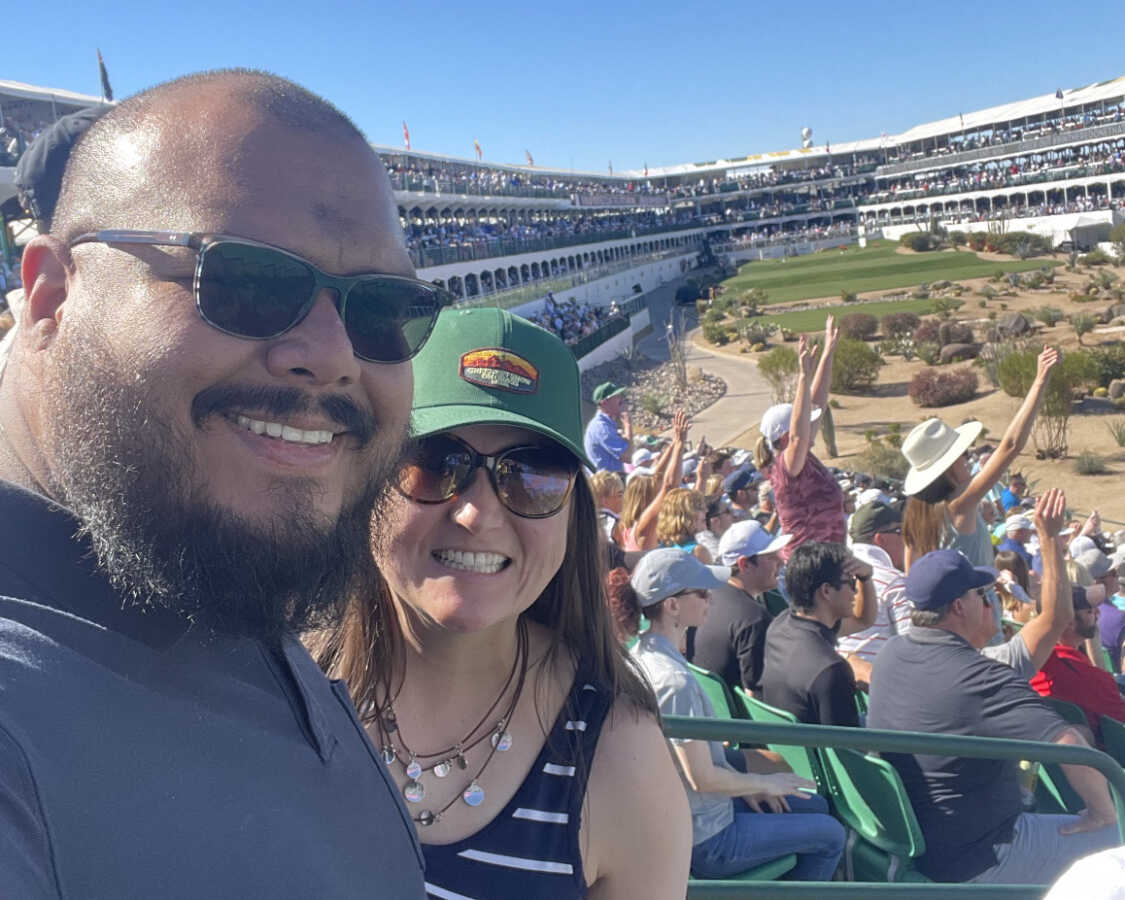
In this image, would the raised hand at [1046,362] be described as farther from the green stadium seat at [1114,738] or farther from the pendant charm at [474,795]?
the pendant charm at [474,795]

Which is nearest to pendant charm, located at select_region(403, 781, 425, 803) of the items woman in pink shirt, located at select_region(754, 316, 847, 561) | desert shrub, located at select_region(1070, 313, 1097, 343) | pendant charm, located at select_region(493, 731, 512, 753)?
pendant charm, located at select_region(493, 731, 512, 753)

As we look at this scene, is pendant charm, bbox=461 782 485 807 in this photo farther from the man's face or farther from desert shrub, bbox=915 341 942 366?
desert shrub, bbox=915 341 942 366

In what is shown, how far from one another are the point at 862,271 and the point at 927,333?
30383 millimetres

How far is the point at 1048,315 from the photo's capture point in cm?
3722

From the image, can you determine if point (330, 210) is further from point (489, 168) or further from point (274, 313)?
point (489, 168)

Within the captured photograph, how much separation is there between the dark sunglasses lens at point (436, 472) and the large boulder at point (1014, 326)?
126 ft

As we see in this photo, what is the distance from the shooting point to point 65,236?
1.10 meters

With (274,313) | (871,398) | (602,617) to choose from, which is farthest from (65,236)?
(871,398)

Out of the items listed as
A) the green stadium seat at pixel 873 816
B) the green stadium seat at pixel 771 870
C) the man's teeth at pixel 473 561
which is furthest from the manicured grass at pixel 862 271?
the man's teeth at pixel 473 561

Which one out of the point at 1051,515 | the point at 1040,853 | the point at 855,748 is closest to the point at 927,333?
the point at 1051,515

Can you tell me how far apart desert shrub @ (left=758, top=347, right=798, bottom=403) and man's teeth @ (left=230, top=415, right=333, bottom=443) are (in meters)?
28.8

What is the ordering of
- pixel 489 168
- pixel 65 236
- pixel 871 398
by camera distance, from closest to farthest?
1. pixel 65 236
2. pixel 871 398
3. pixel 489 168

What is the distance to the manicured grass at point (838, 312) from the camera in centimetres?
4516

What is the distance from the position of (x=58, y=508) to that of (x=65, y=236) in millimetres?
368
